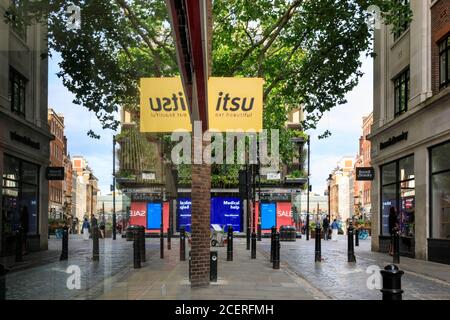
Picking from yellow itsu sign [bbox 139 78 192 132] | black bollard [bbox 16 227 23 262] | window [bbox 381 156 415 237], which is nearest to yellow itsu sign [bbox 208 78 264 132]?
yellow itsu sign [bbox 139 78 192 132]

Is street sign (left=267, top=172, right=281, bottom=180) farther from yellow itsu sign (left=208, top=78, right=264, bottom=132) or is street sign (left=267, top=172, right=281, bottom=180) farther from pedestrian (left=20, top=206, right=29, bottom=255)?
pedestrian (left=20, top=206, right=29, bottom=255)

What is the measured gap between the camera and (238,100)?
8.99 meters

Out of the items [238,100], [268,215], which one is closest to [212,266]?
[238,100]

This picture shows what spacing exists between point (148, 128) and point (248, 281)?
16.9 ft

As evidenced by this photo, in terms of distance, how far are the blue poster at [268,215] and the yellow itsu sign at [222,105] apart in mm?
36362

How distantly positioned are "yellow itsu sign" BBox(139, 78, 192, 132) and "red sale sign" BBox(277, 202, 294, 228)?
3701 cm

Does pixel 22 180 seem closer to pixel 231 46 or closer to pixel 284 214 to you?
pixel 231 46

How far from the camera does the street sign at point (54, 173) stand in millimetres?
5094

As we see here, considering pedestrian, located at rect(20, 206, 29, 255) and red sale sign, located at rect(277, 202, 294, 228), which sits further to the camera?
red sale sign, located at rect(277, 202, 294, 228)

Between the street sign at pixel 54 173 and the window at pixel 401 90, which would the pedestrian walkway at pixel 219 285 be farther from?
the window at pixel 401 90

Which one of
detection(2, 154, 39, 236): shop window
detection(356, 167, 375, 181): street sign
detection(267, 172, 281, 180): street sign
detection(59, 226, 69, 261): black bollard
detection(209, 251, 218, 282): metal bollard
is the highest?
detection(267, 172, 281, 180): street sign

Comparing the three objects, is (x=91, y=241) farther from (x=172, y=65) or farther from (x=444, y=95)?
(x=444, y=95)

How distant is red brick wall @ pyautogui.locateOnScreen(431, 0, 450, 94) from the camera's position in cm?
1789
